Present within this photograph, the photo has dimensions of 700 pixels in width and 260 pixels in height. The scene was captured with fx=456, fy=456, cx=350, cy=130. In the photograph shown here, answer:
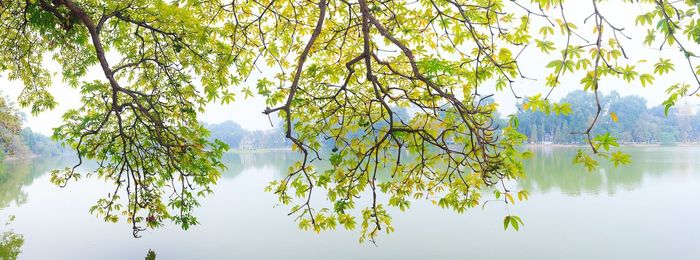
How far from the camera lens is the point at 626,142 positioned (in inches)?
1441

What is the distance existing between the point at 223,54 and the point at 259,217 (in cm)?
687

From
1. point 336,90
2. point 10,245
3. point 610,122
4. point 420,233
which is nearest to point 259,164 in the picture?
point 10,245

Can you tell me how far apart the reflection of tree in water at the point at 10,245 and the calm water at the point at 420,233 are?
6.7 inches

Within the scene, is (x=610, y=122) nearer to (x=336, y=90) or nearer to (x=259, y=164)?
(x=259, y=164)

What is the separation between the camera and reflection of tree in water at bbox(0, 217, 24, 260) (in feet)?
20.5

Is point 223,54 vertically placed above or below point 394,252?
above

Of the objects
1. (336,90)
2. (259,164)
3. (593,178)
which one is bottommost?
(259,164)

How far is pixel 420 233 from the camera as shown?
7.54m

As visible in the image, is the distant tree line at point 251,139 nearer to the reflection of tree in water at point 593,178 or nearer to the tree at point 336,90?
the reflection of tree in water at point 593,178

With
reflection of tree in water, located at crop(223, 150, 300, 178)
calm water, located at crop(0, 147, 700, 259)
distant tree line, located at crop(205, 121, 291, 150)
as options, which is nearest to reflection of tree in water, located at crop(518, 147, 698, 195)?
calm water, located at crop(0, 147, 700, 259)

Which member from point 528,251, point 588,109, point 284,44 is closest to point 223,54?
point 284,44

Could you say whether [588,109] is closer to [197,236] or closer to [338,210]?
[197,236]

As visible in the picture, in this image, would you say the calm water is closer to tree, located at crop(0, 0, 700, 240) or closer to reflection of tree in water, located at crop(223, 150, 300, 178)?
tree, located at crop(0, 0, 700, 240)

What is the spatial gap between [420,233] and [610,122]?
3348cm
